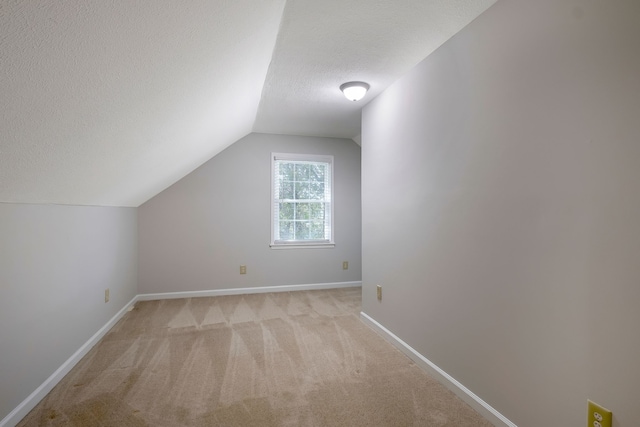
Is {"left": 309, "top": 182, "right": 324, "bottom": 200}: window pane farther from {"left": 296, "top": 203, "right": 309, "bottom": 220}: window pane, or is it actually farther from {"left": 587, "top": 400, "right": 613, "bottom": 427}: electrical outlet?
{"left": 587, "top": 400, "right": 613, "bottom": 427}: electrical outlet

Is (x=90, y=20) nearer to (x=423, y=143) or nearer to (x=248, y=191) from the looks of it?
(x=423, y=143)

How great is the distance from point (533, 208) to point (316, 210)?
3421 mm

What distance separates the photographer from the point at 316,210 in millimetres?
4793

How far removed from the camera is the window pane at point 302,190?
4.73 m

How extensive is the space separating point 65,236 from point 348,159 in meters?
3.46

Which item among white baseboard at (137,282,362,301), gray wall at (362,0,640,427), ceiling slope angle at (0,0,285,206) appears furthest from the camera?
white baseboard at (137,282,362,301)

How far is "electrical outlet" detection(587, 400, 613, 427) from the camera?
48.7 inches

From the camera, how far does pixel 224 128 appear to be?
3459mm

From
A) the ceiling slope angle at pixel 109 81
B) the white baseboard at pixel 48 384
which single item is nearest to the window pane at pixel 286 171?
the ceiling slope angle at pixel 109 81

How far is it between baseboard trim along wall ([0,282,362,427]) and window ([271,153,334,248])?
580 mm

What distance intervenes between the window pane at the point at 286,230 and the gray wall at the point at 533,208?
2.46m

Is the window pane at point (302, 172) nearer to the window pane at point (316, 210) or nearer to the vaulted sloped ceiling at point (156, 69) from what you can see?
the window pane at point (316, 210)

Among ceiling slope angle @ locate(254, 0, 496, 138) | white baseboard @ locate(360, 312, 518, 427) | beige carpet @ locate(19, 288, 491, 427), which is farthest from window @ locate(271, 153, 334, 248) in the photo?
white baseboard @ locate(360, 312, 518, 427)

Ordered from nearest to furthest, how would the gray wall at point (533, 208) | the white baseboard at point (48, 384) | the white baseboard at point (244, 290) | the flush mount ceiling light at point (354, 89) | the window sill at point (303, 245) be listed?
the gray wall at point (533, 208) → the white baseboard at point (48, 384) → the flush mount ceiling light at point (354, 89) → the white baseboard at point (244, 290) → the window sill at point (303, 245)
